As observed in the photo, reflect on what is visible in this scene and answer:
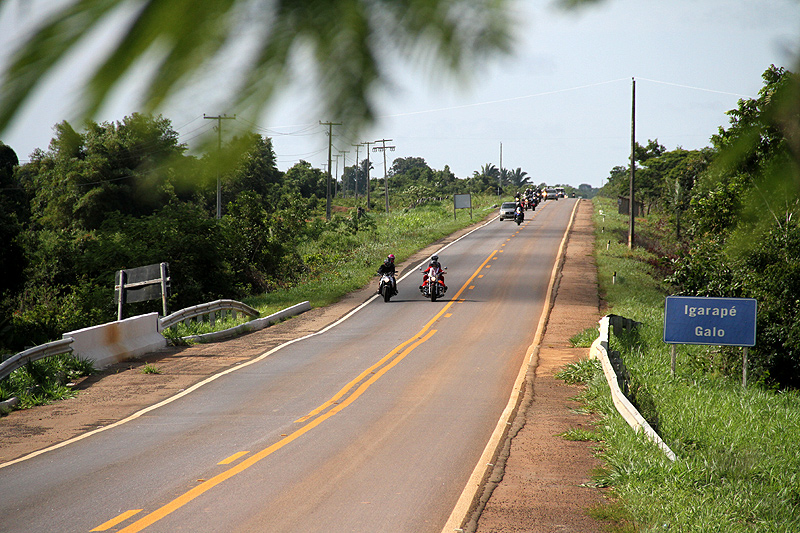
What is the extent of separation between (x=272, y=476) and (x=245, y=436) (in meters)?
1.97

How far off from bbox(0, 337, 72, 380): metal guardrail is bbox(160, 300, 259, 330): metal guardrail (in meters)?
4.24

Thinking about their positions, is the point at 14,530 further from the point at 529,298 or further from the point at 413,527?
the point at 529,298

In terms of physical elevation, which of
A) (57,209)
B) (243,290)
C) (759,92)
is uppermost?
(759,92)

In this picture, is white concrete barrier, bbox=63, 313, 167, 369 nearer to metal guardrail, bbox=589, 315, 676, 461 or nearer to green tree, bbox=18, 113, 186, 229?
metal guardrail, bbox=589, 315, 676, 461

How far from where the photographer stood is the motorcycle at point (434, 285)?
88.7 ft

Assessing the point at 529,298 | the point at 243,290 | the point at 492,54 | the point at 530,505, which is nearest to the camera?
the point at 492,54

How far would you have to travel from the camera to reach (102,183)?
1.66 metres

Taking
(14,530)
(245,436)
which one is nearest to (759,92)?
(14,530)

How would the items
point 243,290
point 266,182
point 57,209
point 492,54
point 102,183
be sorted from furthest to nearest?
point 243,290 < point 57,209 < point 266,182 < point 102,183 < point 492,54

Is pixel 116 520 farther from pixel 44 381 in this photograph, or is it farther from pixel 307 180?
pixel 44 381

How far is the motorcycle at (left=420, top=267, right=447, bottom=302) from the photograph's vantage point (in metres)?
27.0

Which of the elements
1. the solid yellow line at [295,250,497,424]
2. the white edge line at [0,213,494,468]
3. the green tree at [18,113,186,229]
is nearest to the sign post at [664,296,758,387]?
the solid yellow line at [295,250,497,424]

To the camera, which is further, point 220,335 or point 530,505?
point 220,335

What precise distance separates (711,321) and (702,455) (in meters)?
5.11
